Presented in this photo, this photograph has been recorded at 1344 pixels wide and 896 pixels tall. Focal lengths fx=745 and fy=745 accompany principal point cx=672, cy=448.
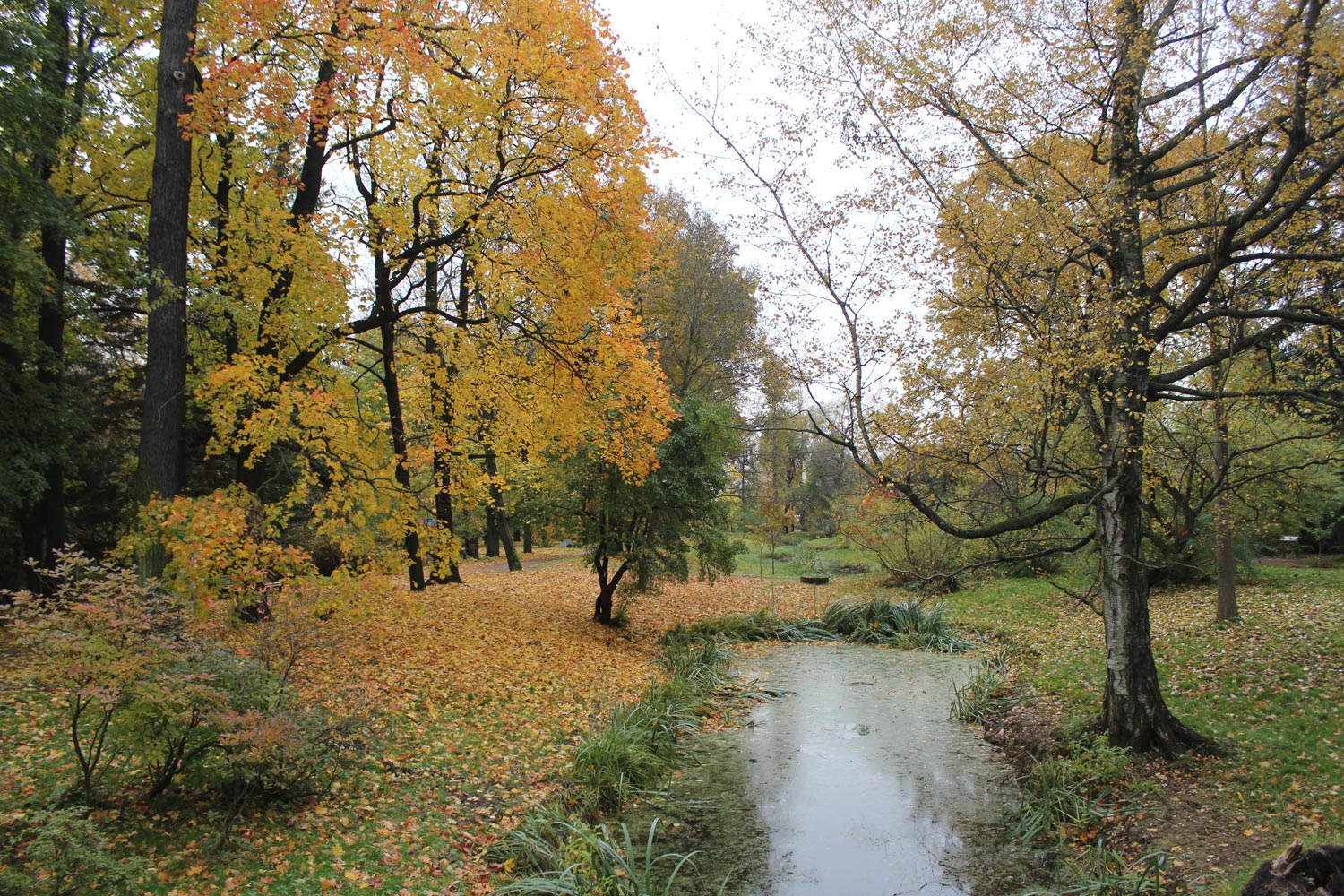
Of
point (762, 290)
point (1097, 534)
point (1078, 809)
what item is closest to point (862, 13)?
point (762, 290)

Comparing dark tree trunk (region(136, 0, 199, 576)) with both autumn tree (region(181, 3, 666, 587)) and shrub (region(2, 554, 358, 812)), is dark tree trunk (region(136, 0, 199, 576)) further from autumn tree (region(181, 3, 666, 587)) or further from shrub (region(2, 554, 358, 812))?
shrub (region(2, 554, 358, 812))

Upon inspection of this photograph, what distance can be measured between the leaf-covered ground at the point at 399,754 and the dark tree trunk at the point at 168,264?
2.08 metres

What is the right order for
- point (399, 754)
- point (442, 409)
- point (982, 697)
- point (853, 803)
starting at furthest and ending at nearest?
point (442, 409) < point (982, 697) < point (853, 803) < point (399, 754)

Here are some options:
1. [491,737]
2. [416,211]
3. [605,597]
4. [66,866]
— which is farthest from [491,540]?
[66,866]

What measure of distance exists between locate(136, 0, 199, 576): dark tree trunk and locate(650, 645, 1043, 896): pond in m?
5.55

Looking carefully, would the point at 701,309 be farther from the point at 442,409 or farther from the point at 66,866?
the point at 66,866

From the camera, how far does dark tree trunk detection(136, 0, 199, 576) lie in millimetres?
6629

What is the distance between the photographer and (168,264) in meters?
6.74

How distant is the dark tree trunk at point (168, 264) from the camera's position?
261 inches

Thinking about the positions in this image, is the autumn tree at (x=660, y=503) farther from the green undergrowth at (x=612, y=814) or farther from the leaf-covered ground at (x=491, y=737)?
the green undergrowth at (x=612, y=814)

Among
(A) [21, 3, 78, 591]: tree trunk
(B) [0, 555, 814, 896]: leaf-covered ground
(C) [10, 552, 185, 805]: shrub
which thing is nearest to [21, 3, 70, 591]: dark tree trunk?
(A) [21, 3, 78, 591]: tree trunk

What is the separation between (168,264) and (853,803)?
7.94 metres

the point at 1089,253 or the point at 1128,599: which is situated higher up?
the point at 1089,253

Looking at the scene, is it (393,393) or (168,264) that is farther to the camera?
(393,393)
